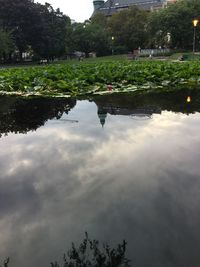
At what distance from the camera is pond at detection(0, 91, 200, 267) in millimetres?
2861

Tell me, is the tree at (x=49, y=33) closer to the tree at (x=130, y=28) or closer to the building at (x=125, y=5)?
the tree at (x=130, y=28)

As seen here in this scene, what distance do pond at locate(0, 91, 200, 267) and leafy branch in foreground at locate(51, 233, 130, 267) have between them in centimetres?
6

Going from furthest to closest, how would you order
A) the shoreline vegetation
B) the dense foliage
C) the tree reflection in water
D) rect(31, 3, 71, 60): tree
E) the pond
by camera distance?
rect(31, 3, 71, 60): tree
the dense foliage
the shoreline vegetation
the tree reflection in water
the pond

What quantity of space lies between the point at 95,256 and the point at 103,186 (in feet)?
4.43

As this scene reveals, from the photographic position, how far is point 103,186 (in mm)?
4004

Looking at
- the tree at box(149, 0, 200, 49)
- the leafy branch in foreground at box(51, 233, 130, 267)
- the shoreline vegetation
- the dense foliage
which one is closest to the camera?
the leafy branch in foreground at box(51, 233, 130, 267)

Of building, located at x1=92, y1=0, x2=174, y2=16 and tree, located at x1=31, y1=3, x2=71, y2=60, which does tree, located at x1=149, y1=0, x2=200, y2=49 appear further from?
building, located at x1=92, y1=0, x2=174, y2=16

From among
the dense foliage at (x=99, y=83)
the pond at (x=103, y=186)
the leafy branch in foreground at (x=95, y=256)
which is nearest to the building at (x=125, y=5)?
the dense foliage at (x=99, y=83)

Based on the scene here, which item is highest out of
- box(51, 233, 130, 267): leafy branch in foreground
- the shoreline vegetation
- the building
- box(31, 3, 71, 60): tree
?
the building

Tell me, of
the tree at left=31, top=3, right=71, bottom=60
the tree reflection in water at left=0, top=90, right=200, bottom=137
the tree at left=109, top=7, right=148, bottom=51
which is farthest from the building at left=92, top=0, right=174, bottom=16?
the tree reflection in water at left=0, top=90, right=200, bottom=137

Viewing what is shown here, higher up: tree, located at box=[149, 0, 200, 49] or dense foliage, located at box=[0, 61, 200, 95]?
tree, located at box=[149, 0, 200, 49]

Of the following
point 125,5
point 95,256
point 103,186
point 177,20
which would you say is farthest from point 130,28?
point 95,256

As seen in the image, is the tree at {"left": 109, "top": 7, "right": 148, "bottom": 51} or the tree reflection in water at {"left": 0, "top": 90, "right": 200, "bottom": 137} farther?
the tree at {"left": 109, "top": 7, "right": 148, "bottom": 51}

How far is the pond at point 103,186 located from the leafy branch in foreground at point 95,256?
6 cm
